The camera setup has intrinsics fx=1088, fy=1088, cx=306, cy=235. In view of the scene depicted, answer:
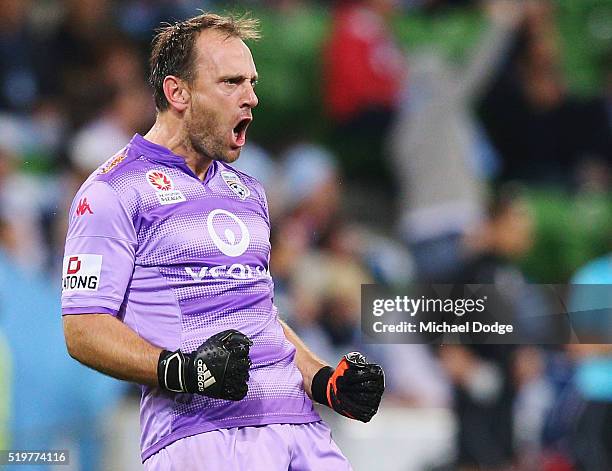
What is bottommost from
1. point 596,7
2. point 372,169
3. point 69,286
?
point 69,286

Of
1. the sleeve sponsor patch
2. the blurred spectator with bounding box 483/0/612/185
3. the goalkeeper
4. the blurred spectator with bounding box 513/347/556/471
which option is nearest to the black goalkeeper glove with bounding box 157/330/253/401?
the goalkeeper

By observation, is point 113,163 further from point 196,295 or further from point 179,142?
point 196,295

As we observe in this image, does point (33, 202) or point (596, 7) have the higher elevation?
point (596, 7)

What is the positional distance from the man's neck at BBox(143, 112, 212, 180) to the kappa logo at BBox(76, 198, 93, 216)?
32 cm

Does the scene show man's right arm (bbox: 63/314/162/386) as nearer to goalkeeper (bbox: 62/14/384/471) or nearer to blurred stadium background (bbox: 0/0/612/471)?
goalkeeper (bbox: 62/14/384/471)

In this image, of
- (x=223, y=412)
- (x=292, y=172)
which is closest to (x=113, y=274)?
(x=223, y=412)

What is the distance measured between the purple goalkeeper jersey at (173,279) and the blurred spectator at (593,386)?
364 centimetres

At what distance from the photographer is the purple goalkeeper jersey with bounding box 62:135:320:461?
2799 millimetres

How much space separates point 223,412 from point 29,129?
461 centimetres

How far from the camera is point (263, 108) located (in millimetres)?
7586

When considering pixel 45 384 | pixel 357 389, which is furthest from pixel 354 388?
pixel 45 384

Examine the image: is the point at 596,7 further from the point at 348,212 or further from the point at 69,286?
the point at 69,286

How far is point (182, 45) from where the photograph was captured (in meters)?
3.06

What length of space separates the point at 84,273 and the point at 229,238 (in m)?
0.40
